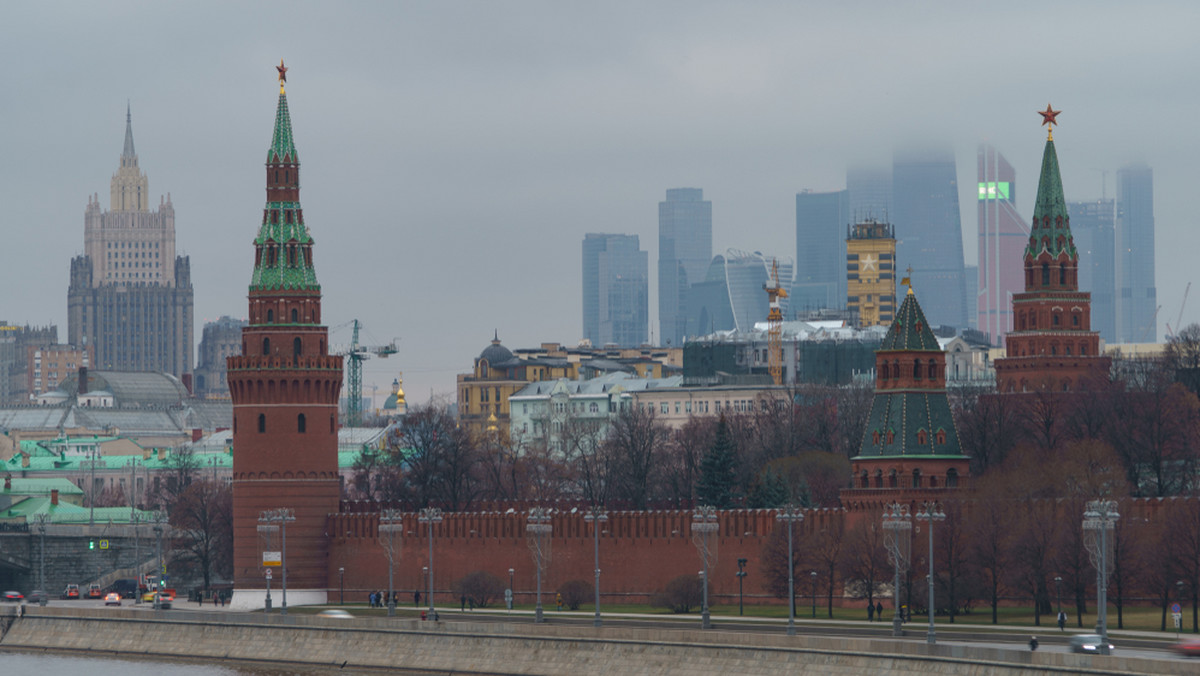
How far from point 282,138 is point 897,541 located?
4984cm

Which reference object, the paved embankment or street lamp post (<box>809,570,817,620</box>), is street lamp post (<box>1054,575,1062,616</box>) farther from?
the paved embankment

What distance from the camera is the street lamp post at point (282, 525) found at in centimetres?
12762

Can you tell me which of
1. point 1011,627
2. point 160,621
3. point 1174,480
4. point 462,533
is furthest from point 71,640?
point 1174,480

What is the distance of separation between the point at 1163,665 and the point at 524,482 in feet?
342


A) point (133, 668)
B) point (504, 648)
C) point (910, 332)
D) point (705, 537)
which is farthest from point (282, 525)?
point (910, 332)

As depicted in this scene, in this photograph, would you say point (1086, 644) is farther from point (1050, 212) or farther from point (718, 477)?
point (1050, 212)

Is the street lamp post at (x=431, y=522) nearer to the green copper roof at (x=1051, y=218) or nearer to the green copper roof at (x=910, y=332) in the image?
the green copper roof at (x=910, y=332)

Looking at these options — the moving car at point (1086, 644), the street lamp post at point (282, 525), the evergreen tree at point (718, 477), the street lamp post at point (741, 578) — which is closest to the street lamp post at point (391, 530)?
the street lamp post at point (282, 525)

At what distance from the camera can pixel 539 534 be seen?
5025 inches

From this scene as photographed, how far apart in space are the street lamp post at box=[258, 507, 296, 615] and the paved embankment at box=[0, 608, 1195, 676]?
5.76m

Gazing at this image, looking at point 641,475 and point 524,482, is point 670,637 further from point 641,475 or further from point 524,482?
point 524,482

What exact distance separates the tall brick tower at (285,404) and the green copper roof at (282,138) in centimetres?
5

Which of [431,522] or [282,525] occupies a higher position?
[431,522]

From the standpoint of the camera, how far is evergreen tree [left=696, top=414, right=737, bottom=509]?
5433 inches
